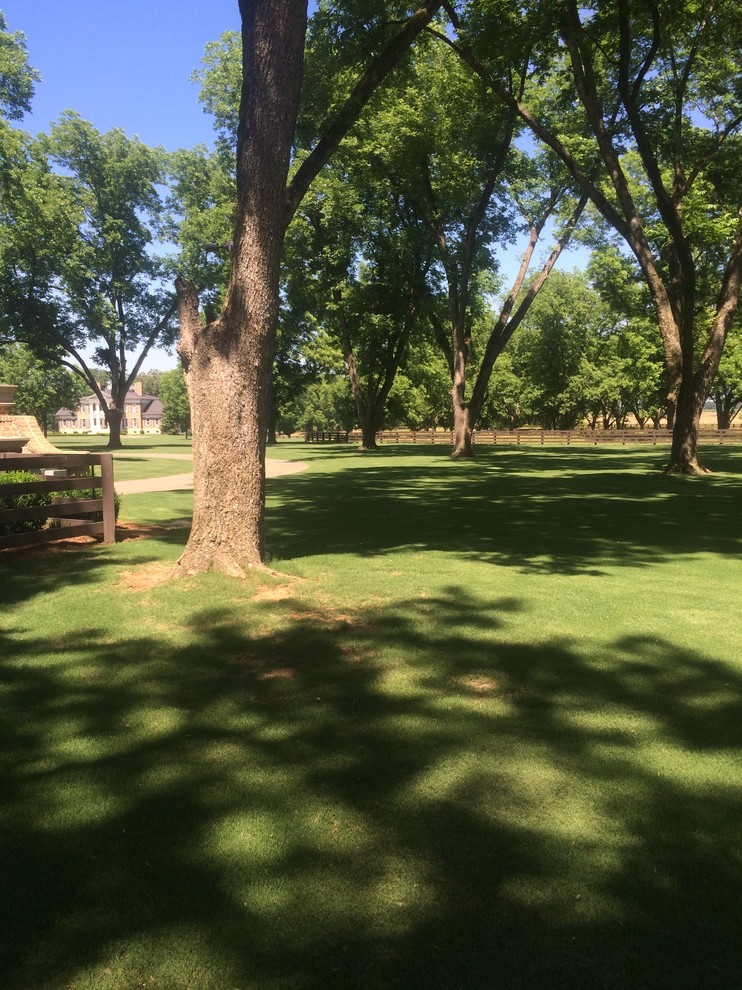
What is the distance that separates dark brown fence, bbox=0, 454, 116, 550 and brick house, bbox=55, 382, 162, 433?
145524 millimetres

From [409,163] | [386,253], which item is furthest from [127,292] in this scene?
[409,163]

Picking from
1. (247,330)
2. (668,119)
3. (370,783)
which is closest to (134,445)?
(668,119)

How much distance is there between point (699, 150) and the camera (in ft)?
78.6

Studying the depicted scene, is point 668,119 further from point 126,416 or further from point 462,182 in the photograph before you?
point 126,416

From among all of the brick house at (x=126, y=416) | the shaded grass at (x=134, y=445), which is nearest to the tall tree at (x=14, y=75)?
the shaded grass at (x=134, y=445)

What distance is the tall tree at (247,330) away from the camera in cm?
732

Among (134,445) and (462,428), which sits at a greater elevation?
(462,428)

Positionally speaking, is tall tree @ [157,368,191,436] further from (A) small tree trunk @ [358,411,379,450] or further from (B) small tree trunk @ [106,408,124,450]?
(A) small tree trunk @ [358,411,379,450]

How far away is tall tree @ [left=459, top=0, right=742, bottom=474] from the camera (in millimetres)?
17719

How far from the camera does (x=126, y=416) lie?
500 feet

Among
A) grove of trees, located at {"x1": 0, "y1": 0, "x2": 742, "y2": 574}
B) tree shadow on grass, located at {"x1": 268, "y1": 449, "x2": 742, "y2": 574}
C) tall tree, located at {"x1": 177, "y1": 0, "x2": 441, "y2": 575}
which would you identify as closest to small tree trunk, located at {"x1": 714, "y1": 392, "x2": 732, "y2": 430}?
grove of trees, located at {"x1": 0, "y1": 0, "x2": 742, "y2": 574}

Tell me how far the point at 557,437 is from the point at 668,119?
120 ft

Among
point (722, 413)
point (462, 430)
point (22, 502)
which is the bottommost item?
point (22, 502)

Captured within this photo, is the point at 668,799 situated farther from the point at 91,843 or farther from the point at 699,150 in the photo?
the point at 699,150
